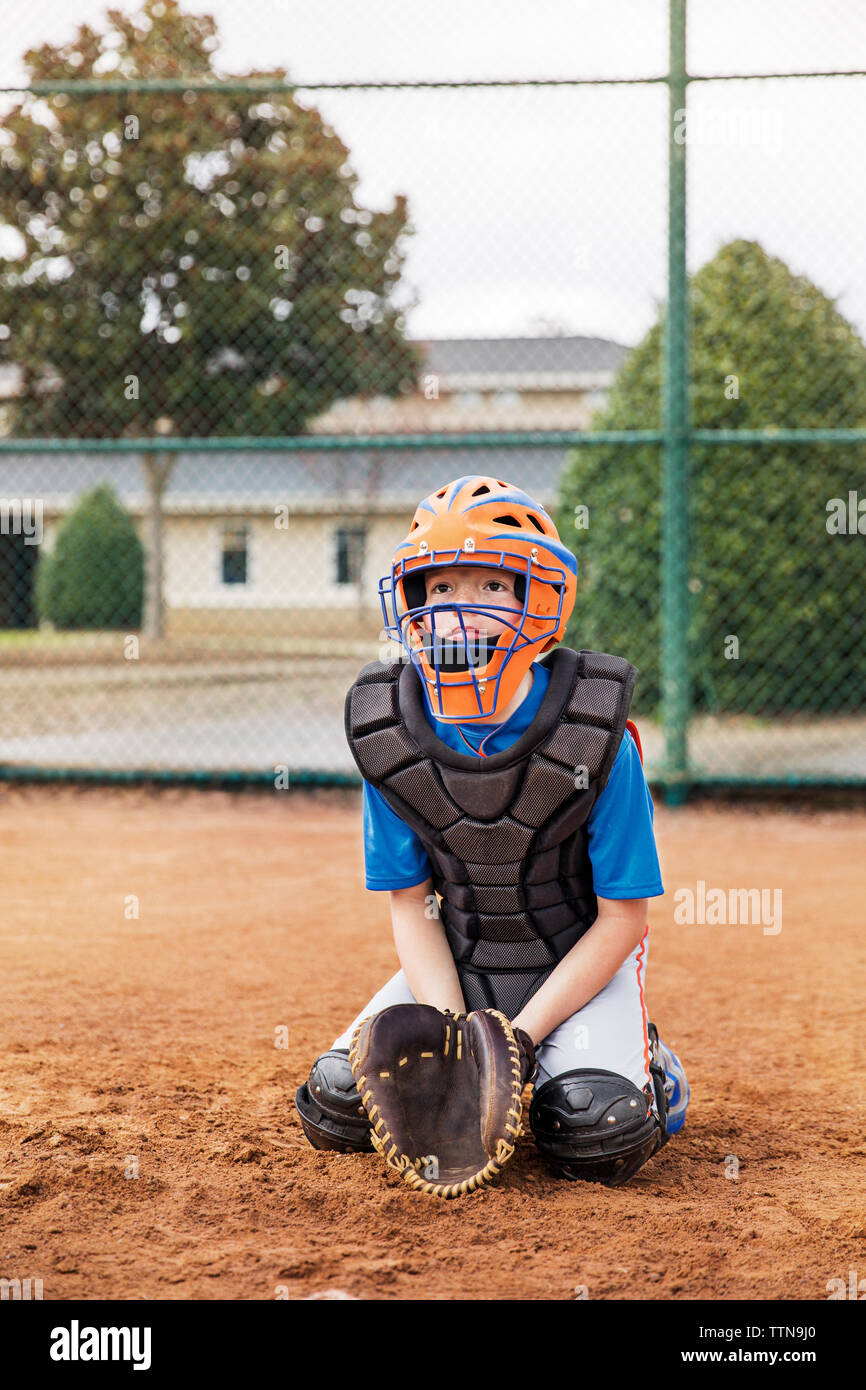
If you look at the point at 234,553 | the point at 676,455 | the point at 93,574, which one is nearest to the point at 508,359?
the point at 234,553

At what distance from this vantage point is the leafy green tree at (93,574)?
55.0 feet

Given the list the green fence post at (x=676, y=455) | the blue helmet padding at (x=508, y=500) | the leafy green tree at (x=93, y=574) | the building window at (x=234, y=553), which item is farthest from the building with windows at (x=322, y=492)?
the blue helmet padding at (x=508, y=500)

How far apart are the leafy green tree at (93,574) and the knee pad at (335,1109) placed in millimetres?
14431

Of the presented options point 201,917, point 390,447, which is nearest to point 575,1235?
point 201,917

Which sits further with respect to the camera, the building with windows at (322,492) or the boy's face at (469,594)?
the building with windows at (322,492)

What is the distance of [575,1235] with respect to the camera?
2.16 metres

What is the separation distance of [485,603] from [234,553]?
12.8 m

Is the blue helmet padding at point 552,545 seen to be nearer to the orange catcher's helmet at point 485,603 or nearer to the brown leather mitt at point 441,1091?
the orange catcher's helmet at point 485,603

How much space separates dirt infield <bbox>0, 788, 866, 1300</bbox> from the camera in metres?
2.04

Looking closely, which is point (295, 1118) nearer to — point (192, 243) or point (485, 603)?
point (485, 603)

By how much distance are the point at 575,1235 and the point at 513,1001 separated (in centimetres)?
54

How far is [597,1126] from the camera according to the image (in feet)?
7.68

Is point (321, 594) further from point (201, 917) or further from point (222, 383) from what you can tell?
point (201, 917)

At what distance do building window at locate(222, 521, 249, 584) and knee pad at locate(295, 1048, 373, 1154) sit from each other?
39.6 feet
